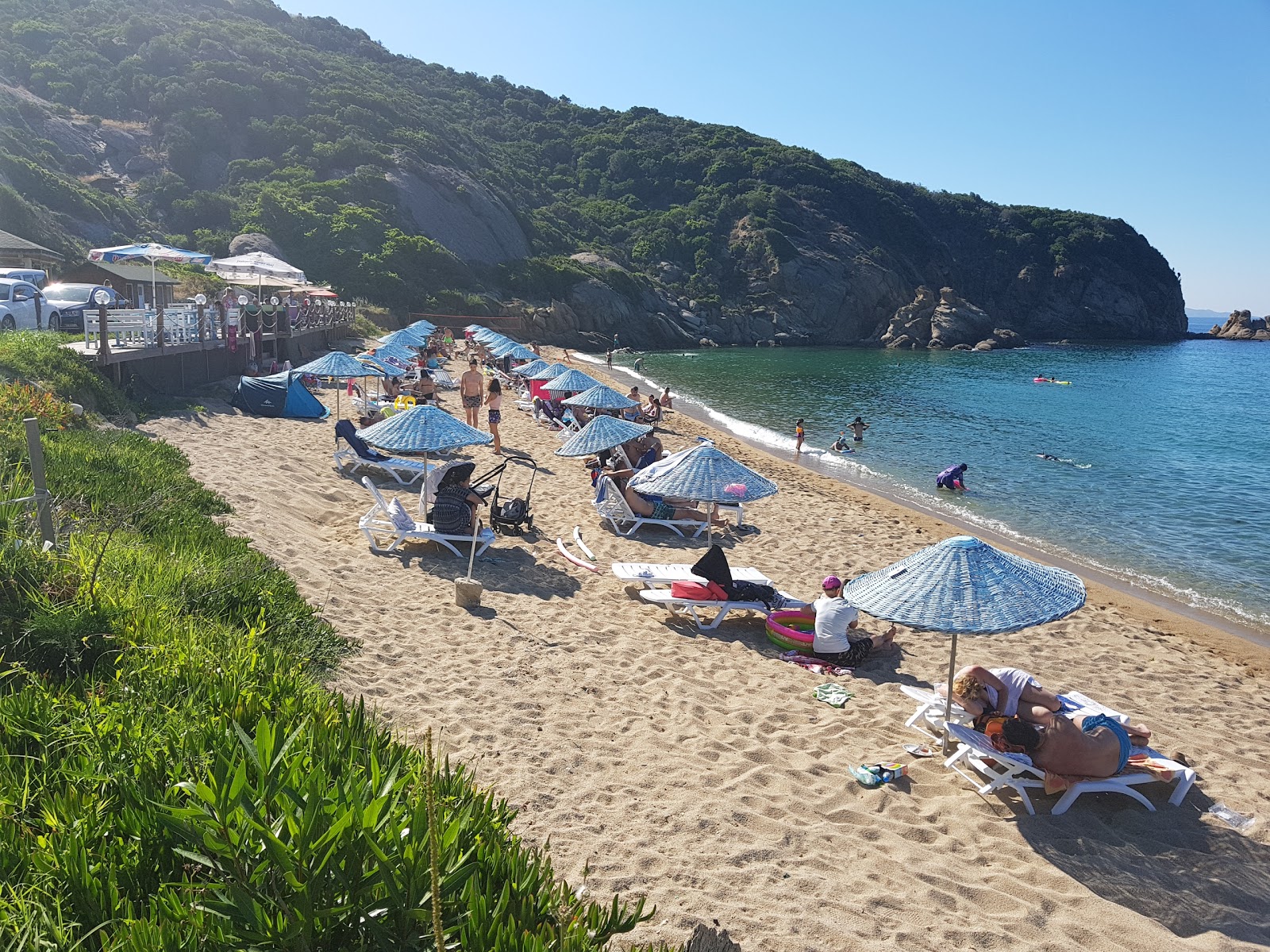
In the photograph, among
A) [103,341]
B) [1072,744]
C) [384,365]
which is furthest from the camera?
[384,365]

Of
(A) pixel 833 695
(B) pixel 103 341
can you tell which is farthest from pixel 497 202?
(A) pixel 833 695

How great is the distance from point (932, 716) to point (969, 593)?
120 centimetres

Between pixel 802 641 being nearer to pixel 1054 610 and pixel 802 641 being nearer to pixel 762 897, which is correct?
pixel 1054 610

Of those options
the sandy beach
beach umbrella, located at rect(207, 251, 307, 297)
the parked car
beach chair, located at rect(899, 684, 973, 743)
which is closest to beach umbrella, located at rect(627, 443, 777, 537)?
the sandy beach

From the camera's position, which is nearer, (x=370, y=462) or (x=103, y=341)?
(x=370, y=462)

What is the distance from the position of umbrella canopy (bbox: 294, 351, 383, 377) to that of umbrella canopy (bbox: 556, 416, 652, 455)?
6256 mm

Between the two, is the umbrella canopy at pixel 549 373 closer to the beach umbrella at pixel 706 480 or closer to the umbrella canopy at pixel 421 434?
the umbrella canopy at pixel 421 434

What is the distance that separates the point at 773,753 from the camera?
20.7ft

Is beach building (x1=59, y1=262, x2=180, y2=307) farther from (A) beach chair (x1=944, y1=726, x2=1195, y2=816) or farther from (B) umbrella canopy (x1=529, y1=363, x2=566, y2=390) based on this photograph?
(A) beach chair (x1=944, y1=726, x2=1195, y2=816)

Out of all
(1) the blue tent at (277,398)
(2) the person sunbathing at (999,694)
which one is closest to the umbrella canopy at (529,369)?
(1) the blue tent at (277,398)

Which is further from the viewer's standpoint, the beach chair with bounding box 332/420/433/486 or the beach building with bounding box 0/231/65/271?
the beach building with bounding box 0/231/65/271

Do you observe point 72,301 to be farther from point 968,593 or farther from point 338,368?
point 968,593

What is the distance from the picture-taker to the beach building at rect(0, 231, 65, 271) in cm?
2350

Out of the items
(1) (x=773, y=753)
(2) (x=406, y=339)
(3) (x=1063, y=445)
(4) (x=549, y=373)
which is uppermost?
(2) (x=406, y=339)
